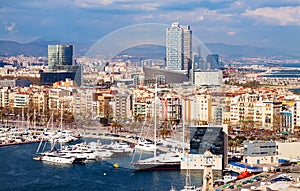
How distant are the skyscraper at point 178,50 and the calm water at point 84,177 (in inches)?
87.2

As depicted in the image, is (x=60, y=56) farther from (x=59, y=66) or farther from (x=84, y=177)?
(x=84, y=177)

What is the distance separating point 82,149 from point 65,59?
63.3 ft

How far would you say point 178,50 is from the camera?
1191 centimetres

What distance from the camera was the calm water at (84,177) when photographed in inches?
304

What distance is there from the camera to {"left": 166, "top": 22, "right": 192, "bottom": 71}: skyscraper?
11.3m

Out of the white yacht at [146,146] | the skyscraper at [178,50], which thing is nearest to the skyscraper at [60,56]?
the skyscraper at [178,50]

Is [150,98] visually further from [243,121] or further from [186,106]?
[243,121]

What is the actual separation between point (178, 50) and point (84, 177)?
4.10m

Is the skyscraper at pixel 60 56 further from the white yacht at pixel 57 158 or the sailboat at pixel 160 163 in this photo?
the sailboat at pixel 160 163

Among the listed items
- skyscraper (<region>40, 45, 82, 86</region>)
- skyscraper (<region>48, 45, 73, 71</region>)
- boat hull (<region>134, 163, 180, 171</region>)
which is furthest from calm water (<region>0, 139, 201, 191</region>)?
skyscraper (<region>48, 45, 73, 71</region>)

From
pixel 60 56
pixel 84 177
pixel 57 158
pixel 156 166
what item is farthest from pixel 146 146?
pixel 60 56

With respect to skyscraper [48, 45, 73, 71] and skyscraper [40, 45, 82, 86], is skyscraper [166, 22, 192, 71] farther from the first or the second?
skyscraper [48, 45, 73, 71]

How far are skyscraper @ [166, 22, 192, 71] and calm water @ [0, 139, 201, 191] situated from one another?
2.22 m

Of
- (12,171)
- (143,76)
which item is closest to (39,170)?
(12,171)
